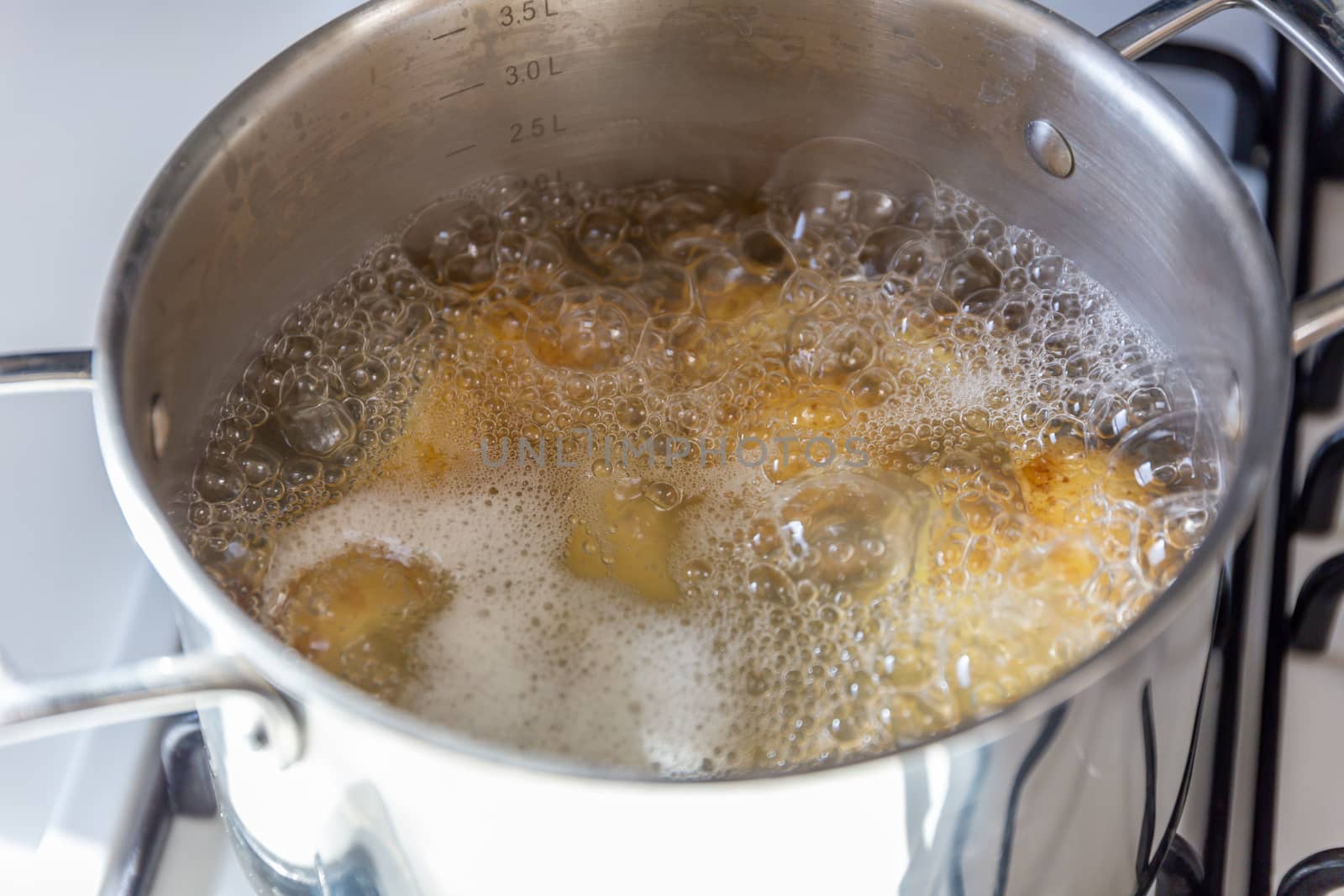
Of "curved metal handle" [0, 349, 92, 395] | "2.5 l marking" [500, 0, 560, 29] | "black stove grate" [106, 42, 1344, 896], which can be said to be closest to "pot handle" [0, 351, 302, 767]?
"curved metal handle" [0, 349, 92, 395]

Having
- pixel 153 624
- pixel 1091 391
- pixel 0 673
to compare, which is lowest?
pixel 153 624

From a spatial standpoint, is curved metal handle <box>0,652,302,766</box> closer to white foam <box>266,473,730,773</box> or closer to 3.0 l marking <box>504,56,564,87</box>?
white foam <box>266,473,730,773</box>

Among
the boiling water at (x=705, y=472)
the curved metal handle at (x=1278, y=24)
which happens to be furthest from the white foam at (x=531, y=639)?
the curved metal handle at (x=1278, y=24)

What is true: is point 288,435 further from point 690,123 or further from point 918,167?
point 918,167

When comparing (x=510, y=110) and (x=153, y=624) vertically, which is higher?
(x=510, y=110)

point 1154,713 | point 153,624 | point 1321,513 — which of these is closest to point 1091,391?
point 1321,513

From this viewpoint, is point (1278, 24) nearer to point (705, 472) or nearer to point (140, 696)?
point (705, 472)
